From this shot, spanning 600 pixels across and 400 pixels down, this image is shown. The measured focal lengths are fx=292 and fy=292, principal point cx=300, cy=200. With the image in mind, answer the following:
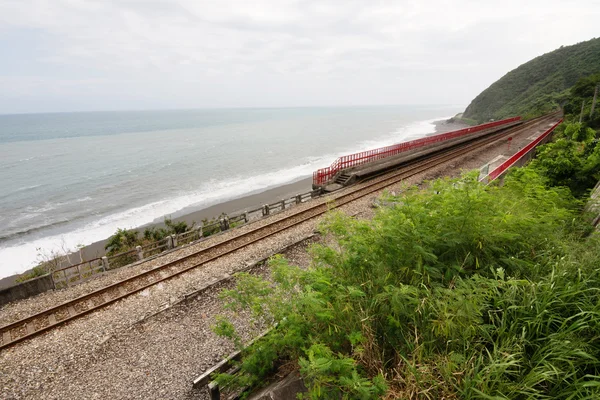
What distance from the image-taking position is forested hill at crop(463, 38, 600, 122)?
237ft

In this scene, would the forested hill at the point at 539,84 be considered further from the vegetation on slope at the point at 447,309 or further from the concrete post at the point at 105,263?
the concrete post at the point at 105,263

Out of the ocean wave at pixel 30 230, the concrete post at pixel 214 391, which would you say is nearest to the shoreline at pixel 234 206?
the ocean wave at pixel 30 230

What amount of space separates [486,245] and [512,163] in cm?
1515

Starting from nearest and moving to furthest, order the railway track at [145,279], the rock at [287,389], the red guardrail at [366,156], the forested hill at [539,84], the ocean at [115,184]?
the rock at [287,389]
the railway track at [145,279]
the red guardrail at [366,156]
the ocean at [115,184]
the forested hill at [539,84]

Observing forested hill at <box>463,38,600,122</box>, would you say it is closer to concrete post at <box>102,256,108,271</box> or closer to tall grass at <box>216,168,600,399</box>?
tall grass at <box>216,168,600,399</box>

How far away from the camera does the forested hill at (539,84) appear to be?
237 ft

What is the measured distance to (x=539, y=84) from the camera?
3524 inches

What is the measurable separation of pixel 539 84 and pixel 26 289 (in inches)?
4768

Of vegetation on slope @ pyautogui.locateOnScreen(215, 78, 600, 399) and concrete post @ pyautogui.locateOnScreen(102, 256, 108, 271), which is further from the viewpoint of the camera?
concrete post @ pyautogui.locateOnScreen(102, 256, 108, 271)

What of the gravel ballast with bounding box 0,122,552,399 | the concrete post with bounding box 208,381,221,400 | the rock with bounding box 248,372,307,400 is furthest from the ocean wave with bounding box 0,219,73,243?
the rock with bounding box 248,372,307,400

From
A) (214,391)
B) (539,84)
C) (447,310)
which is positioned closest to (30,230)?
(214,391)

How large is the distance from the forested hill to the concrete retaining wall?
80449mm

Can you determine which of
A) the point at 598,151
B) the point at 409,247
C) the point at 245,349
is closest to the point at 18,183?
the point at 245,349

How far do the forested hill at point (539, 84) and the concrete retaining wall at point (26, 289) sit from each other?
80449mm
